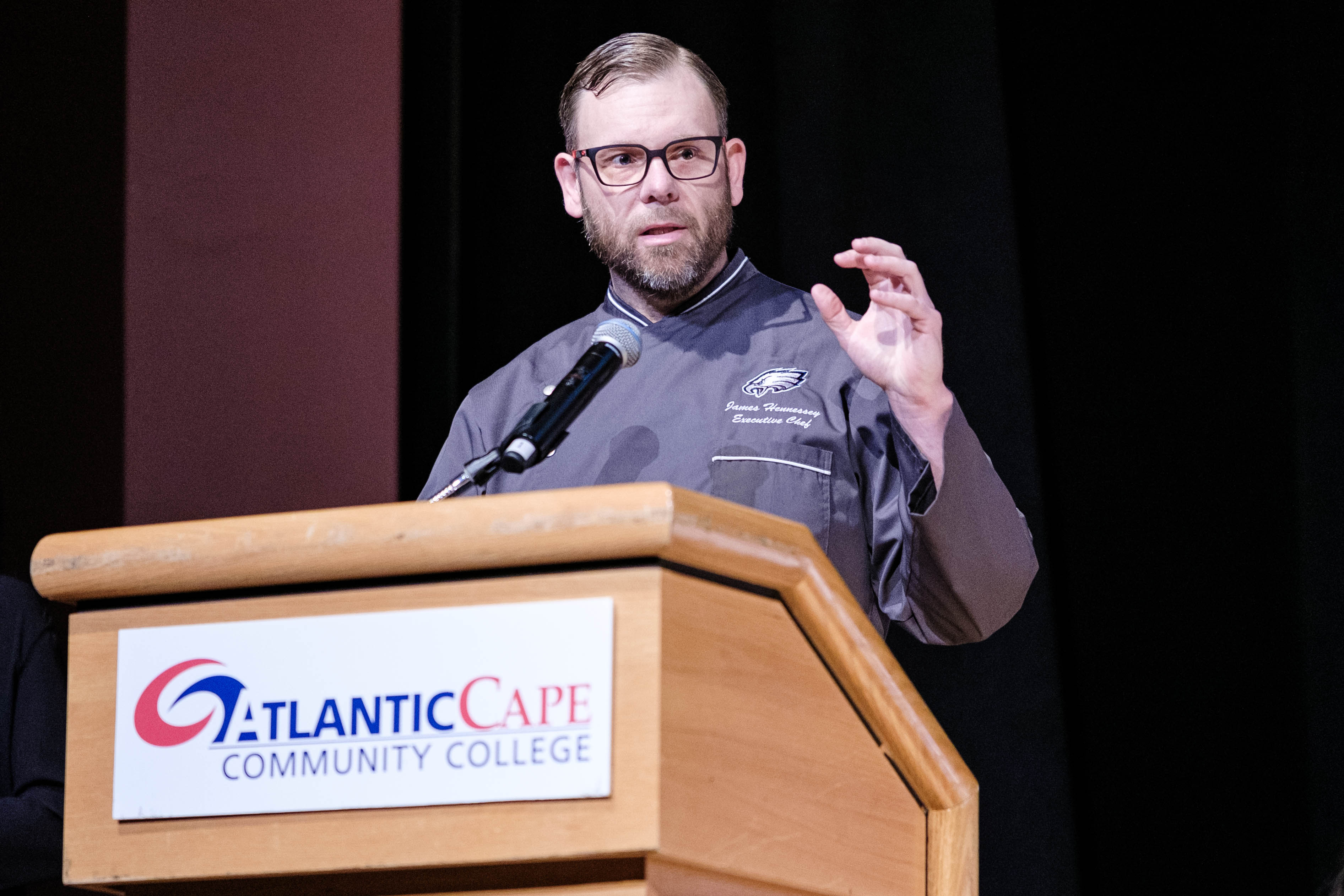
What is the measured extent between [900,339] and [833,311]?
0.07m

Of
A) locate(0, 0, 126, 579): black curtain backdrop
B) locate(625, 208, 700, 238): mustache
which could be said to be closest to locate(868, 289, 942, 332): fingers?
locate(625, 208, 700, 238): mustache

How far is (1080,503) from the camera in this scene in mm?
1876

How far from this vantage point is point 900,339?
48.6 inches

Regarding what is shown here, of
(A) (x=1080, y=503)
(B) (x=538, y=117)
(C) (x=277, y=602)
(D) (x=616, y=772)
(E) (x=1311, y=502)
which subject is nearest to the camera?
(D) (x=616, y=772)

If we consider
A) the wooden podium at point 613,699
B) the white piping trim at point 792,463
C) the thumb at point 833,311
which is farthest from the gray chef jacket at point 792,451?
the wooden podium at point 613,699

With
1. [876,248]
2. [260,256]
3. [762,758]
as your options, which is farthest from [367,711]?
[260,256]

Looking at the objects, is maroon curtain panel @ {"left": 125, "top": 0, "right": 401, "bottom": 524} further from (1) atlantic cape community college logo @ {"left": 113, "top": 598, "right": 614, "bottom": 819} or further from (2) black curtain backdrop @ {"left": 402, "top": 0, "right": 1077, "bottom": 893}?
(1) atlantic cape community college logo @ {"left": 113, "top": 598, "right": 614, "bottom": 819}

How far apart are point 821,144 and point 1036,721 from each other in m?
0.87

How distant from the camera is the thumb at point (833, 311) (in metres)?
1.26

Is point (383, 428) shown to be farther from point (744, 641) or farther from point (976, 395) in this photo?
point (744, 641)

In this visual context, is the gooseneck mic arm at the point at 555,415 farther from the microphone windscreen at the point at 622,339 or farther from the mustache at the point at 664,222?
the mustache at the point at 664,222

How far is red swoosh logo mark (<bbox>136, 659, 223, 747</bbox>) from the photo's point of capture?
0.90 m

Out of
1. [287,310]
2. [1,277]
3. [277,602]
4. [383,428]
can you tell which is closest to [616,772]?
[277,602]

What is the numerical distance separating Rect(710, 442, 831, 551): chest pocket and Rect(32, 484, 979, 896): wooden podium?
1.46 ft
